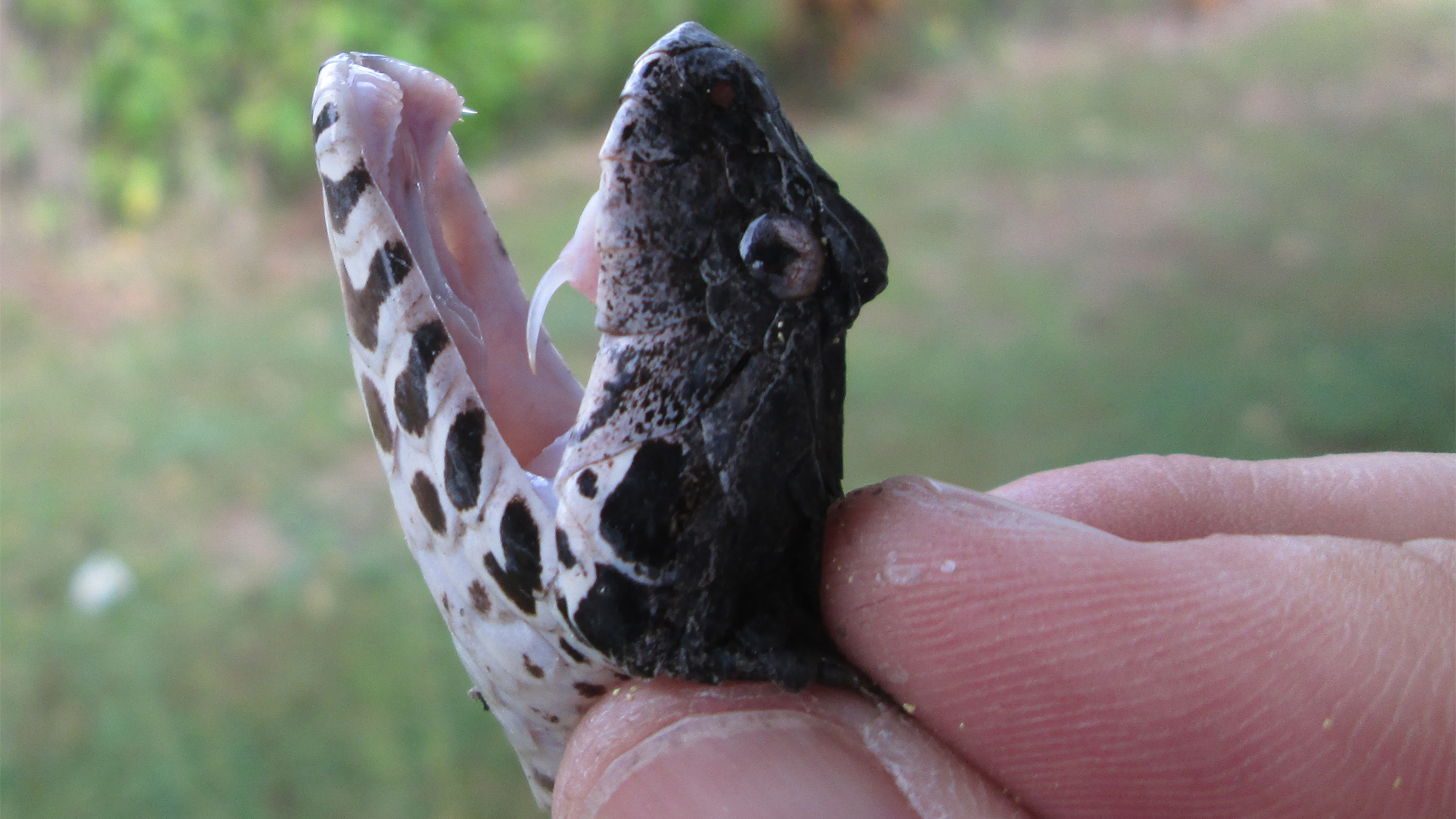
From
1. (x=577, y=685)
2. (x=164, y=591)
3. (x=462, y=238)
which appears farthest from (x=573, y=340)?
(x=577, y=685)

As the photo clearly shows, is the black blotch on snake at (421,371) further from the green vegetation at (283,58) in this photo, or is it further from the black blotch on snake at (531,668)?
the green vegetation at (283,58)

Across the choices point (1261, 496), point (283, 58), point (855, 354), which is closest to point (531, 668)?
point (1261, 496)

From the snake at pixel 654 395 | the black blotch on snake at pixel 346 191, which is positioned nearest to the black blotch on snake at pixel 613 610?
the snake at pixel 654 395

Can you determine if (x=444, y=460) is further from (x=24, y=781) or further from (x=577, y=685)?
(x=24, y=781)

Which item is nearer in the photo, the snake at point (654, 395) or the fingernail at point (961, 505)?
the snake at point (654, 395)

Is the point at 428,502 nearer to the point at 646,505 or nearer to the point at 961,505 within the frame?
the point at 646,505

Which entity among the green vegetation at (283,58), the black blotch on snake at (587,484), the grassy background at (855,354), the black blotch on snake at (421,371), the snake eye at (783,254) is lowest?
the grassy background at (855,354)
